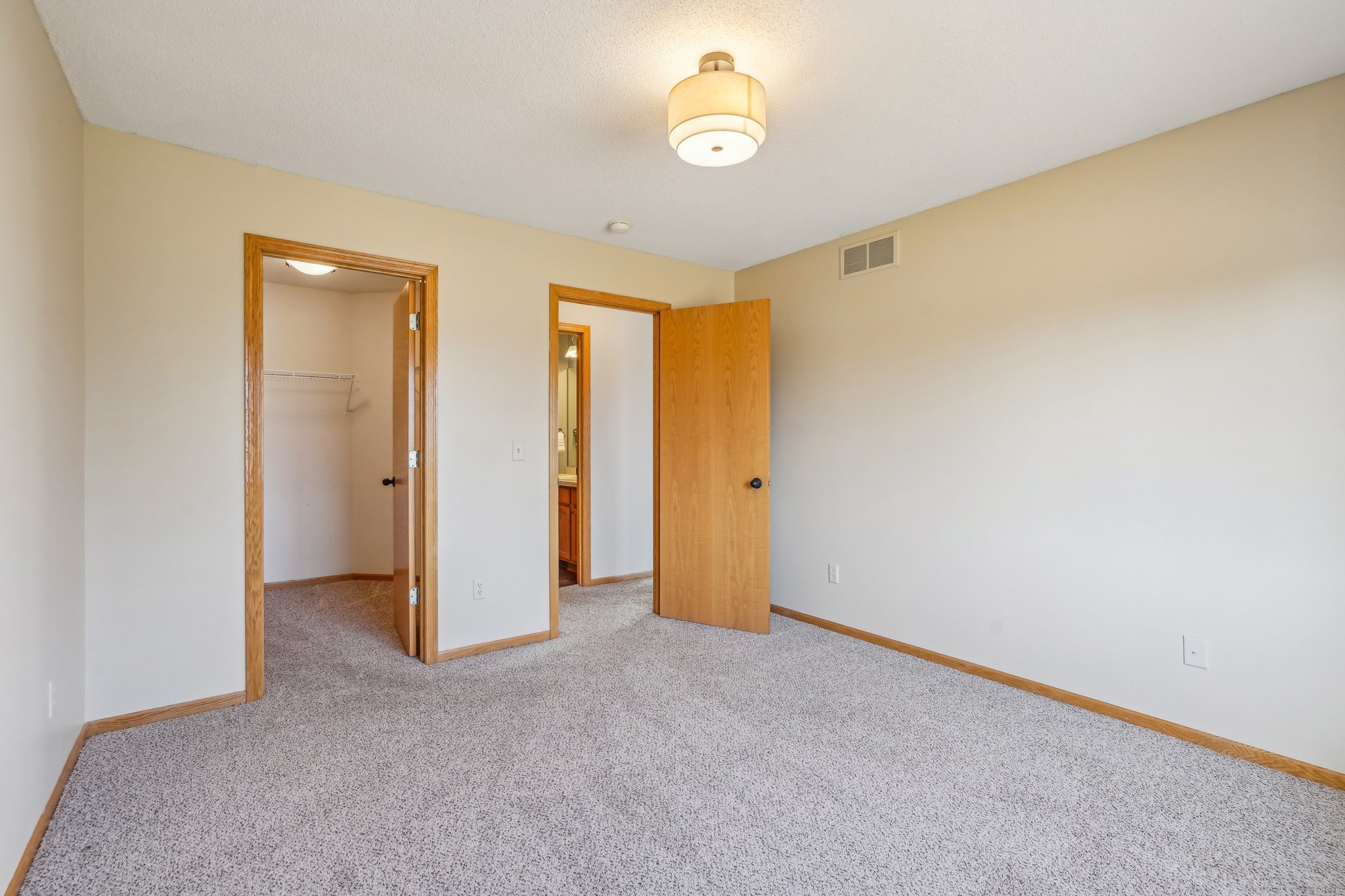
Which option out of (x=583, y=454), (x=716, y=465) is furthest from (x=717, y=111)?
(x=583, y=454)

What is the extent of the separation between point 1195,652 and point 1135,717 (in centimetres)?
37

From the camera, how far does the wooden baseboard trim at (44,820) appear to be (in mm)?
1580

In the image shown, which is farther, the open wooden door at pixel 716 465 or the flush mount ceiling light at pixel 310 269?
the flush mount ceiling light at pixel 310 269

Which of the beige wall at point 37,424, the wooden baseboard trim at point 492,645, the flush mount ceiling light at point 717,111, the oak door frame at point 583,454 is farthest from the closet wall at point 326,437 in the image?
the flush mount ceiling light at point 717,111

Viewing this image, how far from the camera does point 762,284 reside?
14.3 feet

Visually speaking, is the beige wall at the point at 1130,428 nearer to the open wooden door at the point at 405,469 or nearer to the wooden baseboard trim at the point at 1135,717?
the wooden baseboard trim at the point at 1135,717

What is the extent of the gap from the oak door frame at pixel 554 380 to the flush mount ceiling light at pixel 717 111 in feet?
5.83

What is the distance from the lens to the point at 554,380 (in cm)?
367

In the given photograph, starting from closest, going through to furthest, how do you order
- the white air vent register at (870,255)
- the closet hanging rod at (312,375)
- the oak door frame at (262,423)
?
the oak door frame at (262,423)
the white air vent register at (870,255)
the closet hanging rod at (312,375)

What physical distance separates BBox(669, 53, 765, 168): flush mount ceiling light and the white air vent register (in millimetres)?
1712

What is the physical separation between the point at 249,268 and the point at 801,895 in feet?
10.1

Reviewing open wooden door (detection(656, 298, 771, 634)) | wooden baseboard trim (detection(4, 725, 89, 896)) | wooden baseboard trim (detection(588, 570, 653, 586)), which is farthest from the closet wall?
wooden baseboard trim (detection(4, 725, 89, 896))

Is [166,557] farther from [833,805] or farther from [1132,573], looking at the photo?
[1132,573]

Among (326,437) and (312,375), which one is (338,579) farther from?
(312,375)
